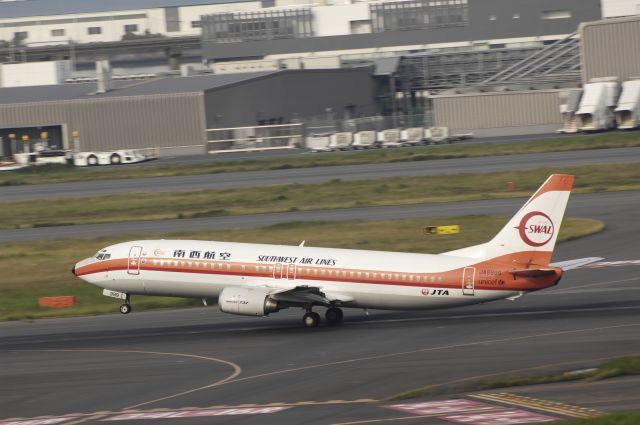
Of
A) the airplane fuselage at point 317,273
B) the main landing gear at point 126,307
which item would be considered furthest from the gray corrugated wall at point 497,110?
the airplane fuselage at point 317,273

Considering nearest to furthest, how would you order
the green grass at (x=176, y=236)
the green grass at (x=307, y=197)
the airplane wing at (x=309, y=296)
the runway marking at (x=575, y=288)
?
the airplane wing at (x=309, y=296)
the runway marking at (x=575, y=288)
the green grass at (x=176, y=236)
the green grass at (x=307, y=197)

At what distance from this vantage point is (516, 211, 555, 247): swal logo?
139 feet

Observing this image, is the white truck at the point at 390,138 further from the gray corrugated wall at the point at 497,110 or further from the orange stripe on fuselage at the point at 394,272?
the orange stripe on fuselage at the point at 394,272

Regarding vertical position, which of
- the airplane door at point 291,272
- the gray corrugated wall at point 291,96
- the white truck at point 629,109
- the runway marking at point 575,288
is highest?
the gray corrugated wall at point 291,96

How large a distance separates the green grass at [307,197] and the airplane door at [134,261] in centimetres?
3363

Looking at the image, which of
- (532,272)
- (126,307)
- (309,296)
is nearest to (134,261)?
(126,307)

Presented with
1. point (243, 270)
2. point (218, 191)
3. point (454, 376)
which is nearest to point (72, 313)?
point (243, 270)

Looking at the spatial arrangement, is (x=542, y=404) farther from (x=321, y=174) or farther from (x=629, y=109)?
(x=629, y=109)

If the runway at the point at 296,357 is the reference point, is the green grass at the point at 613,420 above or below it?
above

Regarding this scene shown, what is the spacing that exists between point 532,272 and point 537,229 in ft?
5.97

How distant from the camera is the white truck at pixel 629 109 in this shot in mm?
121562

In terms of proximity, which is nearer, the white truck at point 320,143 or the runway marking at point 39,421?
the runway marking at point 39,421

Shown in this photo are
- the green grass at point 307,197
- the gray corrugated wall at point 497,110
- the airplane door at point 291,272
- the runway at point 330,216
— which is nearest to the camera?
the airplane door at point 291,272

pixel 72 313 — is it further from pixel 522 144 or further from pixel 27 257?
pixel 522 144
